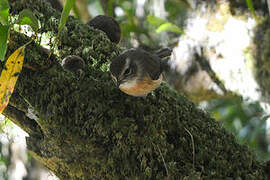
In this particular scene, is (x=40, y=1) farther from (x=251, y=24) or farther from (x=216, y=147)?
(x=251, y=24)

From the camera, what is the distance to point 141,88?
139 centimetres

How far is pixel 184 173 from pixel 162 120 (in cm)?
25

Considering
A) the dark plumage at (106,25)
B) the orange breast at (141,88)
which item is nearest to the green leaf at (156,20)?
the dark plumage at (106,25)

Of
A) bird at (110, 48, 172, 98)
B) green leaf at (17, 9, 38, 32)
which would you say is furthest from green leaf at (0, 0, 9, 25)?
bird at (110, 48, 172, 98)

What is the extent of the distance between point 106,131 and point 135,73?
0.98 ft

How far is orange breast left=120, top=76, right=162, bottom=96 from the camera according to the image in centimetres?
140

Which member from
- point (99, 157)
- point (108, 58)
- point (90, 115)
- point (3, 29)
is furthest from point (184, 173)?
point (3, 29)

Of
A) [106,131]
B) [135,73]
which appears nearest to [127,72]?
[135,73]

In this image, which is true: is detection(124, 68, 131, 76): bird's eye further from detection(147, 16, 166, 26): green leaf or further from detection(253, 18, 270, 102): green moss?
detection(253, 18, 270, 102): green moss

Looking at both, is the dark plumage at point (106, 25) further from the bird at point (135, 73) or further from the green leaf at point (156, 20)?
the green leaf at point (156, 20)

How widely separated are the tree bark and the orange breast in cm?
5

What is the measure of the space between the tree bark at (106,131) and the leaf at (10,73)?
0.22 ft

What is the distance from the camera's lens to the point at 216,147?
1.43 metres

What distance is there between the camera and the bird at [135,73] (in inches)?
55.9
